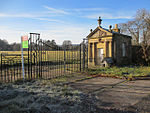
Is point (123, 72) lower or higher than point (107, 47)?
lower

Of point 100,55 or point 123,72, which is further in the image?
point 100,55

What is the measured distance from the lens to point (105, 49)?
1397 cm

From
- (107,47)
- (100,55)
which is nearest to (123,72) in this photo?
(107,47)

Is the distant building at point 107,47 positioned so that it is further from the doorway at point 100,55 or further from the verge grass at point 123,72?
the verge grass at point 123,72

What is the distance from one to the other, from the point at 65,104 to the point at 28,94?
1765 millimetres

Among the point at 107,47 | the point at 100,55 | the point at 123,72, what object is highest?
the point at 107,47

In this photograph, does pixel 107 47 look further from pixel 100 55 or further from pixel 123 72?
pixel 123 72

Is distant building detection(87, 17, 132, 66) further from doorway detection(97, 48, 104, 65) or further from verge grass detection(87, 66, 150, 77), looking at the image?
verge grass detection(87, 66, 150, 77)

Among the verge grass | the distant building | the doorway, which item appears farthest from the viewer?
the doorway

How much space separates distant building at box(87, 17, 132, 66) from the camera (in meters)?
13.7

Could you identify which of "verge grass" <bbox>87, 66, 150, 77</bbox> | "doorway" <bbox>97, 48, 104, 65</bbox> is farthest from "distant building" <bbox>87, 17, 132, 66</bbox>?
"verge grass" <bbox>87, 66, 150, 77</bbox>

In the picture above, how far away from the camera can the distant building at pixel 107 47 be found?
44.9ft

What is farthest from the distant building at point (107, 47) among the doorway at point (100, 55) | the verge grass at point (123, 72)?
the verge grass at point (123, 72)

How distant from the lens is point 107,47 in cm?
1408
